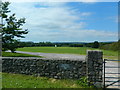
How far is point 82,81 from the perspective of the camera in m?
9.21

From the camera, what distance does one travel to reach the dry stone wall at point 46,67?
973 cm

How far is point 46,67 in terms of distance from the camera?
1030 cm

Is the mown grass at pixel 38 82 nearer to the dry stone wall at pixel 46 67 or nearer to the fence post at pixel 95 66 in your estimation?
the dry stone wall at pixel 46 67

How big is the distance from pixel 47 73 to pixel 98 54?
3239mm

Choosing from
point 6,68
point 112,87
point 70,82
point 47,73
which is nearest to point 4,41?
point 6,68

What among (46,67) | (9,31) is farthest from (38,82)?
(9,31)

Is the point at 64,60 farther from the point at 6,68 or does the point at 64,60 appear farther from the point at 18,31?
the point at 18,31

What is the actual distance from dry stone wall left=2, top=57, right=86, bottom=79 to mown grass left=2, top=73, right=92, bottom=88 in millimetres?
309

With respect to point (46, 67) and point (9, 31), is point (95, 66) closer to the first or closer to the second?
point (46, 67)

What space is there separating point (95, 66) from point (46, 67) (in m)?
2.94

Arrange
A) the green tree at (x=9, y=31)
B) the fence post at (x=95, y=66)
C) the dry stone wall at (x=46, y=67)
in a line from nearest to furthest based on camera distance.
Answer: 1. the fence post at (x=95, y=66)
2. the dry stone wall at (x=46, y=67)
3. the green tree at (x=9, y=31)

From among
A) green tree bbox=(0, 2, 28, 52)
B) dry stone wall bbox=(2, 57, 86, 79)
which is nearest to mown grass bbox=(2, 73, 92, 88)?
dry stone wall bbox=(2, 57, 86, 79)

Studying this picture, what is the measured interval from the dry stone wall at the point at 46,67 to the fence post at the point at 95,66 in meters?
0.80

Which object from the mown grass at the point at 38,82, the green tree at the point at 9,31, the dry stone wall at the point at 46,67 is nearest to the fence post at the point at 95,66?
the mown grass at the point at 38,82
